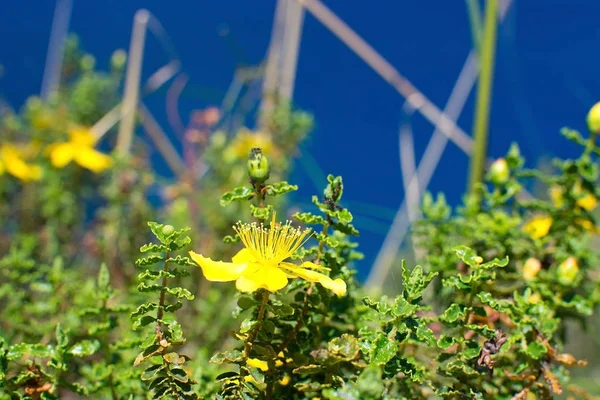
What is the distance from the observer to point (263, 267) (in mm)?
667

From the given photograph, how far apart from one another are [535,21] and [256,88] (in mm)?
922

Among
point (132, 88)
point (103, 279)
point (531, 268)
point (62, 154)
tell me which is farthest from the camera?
point (132, 88)

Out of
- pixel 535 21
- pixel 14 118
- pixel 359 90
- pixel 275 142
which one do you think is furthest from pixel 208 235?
pixel 535 21

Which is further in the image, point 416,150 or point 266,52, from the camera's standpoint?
point 266,52

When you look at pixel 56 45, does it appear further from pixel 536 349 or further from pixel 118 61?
pixel 536 349

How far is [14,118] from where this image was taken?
2355 mm

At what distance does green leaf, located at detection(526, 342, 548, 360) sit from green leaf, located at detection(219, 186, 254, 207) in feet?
1.03

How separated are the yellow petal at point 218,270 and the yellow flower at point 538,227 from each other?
0.50 metres

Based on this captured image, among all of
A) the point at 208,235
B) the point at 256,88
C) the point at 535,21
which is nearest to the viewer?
the point at 208,235

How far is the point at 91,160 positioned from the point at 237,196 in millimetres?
1431

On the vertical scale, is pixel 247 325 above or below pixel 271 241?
below

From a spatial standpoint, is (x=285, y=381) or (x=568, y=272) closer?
(x=285, y=381)

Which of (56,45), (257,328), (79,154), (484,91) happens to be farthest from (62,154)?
(257,328)

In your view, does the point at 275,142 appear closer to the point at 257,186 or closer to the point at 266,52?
the point at 266,52
